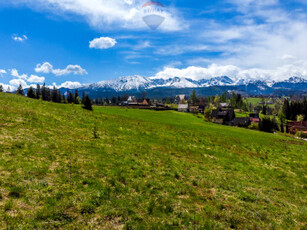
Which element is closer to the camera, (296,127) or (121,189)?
(121,189)

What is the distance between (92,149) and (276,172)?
23.5m

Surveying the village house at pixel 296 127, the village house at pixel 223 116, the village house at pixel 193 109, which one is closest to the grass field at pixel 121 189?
the village house at pixel 223 116

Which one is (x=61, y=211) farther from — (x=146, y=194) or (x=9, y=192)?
(x=146, y=194)

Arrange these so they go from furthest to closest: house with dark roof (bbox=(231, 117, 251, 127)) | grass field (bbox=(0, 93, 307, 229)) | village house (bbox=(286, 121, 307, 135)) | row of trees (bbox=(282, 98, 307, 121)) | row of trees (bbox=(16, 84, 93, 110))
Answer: row of trees (bbox=(282, 98, 307, 121)) → row of trees (bbox=(16, 84, 93, 110)) → house with dark roof (bbox=(231, 117, 251, 127)) → village house (bbox=(286, 121, 307, 135)) → grass field (bbox=(0, 93, 307, 229))

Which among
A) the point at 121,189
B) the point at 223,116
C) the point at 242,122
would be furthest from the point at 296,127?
the point at 121,189

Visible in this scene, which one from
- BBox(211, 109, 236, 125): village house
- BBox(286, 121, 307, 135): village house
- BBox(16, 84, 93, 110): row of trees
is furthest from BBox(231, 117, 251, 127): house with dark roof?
BBox(16, 84, 93, 110): row of trees

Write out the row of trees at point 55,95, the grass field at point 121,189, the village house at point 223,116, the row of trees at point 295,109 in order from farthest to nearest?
the row of trees at point 295,109
the row of trees at point 55,95
the village house at point 223,116
the grass field at point 121,189

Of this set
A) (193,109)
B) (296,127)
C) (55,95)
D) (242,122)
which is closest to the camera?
(296,127)

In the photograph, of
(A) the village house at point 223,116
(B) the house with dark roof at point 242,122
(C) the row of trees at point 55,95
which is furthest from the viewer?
(C) the row of trees at point 55,95

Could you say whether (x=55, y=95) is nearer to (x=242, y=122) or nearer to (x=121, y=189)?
(x=242, y=122)

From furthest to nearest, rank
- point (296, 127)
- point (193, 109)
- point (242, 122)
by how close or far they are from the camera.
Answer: point (193, 109), point (242, 122), point (296, 127)

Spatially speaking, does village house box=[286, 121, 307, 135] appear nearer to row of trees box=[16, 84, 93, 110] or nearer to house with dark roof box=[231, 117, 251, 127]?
house with dark roof box=[231, 117, 251, 127]

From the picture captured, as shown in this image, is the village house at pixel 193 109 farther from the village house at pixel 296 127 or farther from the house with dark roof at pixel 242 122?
the village house at pixel 296 127

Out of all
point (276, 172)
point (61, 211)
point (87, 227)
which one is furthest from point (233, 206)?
point (276, 172)
